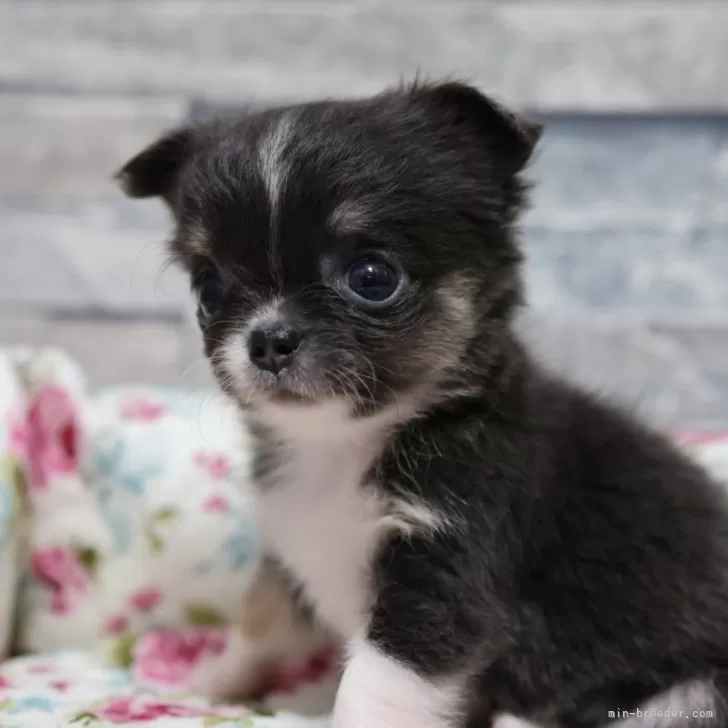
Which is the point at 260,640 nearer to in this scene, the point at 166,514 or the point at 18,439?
the point at 166,514

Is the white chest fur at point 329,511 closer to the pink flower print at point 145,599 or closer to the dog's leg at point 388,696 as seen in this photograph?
the dog's leg at point 388,696

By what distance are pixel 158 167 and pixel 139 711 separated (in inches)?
47.1

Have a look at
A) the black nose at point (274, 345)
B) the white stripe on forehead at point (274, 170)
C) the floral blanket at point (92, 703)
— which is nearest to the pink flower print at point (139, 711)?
the floral blanket at point (92, 703)

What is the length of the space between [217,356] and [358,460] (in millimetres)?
376

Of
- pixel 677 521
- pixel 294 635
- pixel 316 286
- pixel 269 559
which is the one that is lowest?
pixel 294 635

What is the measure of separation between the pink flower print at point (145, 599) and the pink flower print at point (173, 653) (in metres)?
0.08

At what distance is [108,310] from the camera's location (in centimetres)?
357

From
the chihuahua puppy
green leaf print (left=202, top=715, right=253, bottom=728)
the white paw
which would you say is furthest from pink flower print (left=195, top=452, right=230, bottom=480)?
green leaf print (left=202, top=715, right=253, bottom=728)

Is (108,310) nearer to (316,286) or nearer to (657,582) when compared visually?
(316,286)


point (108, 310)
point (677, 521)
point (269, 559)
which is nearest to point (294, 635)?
point (269, 559)

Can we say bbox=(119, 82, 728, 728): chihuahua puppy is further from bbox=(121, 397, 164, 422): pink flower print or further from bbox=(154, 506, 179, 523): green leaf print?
bbox=(121, 397, 164, 422): pink flower print

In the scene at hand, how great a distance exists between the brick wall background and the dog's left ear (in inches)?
59.8

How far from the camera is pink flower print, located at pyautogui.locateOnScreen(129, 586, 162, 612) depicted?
2553mm

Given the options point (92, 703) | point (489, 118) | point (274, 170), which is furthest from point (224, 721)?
point (489, 118)
